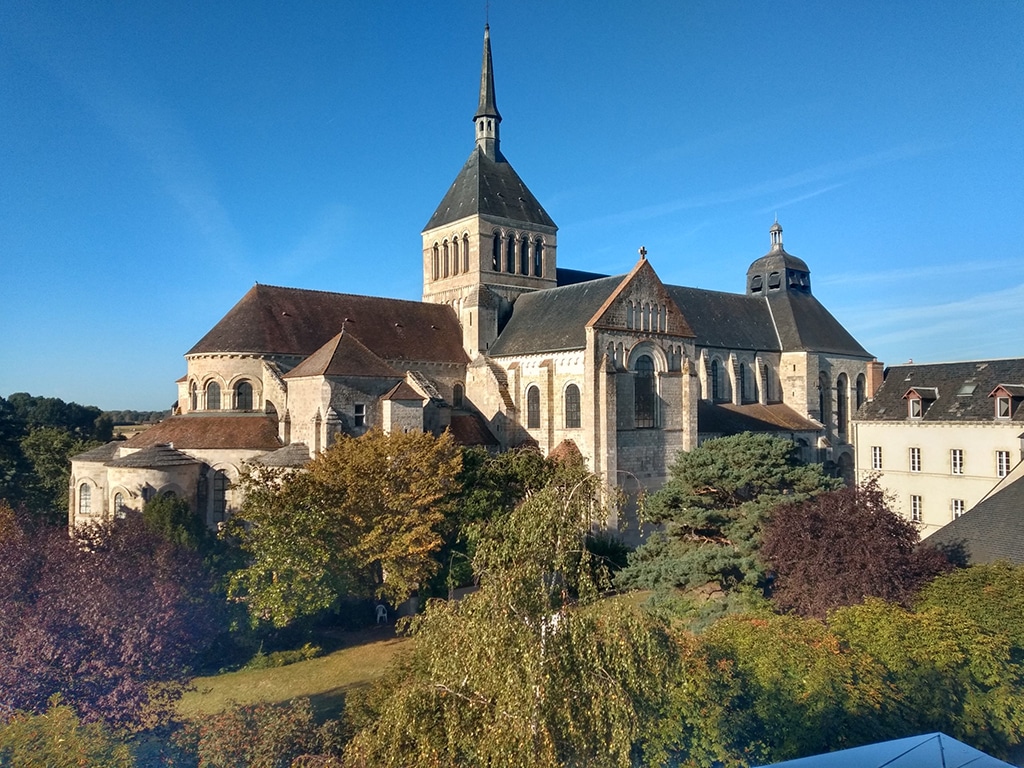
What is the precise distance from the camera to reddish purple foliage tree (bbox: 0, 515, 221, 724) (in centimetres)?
1471

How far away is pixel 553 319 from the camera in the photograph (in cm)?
3612

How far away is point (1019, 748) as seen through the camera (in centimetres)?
1559

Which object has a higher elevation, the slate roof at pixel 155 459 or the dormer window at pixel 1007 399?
the dormer window at pixel 1007 399

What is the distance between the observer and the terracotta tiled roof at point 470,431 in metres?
33.3

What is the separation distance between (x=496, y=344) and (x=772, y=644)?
81.5ft

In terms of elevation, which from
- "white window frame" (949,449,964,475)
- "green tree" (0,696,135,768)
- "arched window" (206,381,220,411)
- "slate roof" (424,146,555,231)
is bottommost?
"green tree" (0,696,135,768)

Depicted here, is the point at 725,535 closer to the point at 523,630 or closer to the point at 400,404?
the point at 400,404

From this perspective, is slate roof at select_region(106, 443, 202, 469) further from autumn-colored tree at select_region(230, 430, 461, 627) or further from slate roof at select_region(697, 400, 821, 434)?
slate roof at select_region(697, 400, 821, 434)

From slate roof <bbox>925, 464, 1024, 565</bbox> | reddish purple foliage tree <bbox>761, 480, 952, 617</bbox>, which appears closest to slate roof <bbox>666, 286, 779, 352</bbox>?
slate roof <bbox>925, 464, 1024, 565</bbox>

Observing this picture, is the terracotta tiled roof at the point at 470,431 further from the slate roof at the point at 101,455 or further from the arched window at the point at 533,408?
the slate roof at the point at 101,455

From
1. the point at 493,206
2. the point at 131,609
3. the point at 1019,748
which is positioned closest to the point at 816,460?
the point at 493,206

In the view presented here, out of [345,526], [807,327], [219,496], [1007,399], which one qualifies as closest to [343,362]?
[219,496]

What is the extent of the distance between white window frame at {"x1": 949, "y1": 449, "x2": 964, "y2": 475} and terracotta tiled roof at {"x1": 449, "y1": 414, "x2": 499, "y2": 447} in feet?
71.4

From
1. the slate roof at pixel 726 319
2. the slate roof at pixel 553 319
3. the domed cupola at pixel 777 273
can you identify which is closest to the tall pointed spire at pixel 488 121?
the slate roof at pixel 553 319
